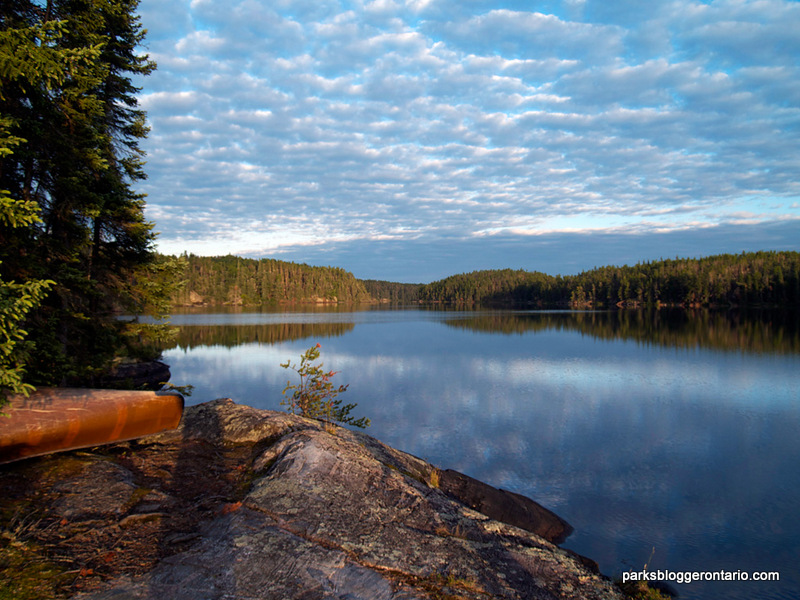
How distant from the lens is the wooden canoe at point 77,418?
20.0 ft

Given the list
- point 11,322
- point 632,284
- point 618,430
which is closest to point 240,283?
point 632,284

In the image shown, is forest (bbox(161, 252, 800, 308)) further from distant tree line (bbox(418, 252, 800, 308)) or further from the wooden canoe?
the wooden canoe

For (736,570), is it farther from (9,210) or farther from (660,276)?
(660,276)

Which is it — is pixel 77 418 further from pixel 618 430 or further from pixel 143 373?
pixel 143 373

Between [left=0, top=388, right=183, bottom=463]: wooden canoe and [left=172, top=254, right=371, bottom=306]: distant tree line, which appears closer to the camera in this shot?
[left=0, top=388, right=183, bottom=463]: wooden canoe

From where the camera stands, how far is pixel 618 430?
17.0 m

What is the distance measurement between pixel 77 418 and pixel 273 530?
393 cm

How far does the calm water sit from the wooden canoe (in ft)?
28.6

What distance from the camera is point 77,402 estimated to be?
676cm

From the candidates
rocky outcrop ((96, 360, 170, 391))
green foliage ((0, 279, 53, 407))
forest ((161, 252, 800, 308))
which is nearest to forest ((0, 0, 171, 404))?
green foliage ((0, 279, 53, 407))

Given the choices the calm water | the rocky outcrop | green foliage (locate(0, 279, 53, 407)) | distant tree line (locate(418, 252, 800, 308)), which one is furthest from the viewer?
distant tree line (locate(418, 252, 800, 308))

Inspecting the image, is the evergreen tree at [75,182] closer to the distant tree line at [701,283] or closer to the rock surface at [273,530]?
the rock surface at [273,530]

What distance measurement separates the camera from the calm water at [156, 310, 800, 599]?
9.70 metres

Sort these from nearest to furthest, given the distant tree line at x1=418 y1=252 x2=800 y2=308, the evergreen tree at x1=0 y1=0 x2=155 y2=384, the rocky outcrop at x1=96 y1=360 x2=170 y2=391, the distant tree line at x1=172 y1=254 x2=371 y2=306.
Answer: the evergreen tree at x1=0 y1=0 x2=155 y2=384 → the rocky outcrop at x1=96 y1=360 x2=170 y2=391 → the distant tree line at x1=418 y1=252 x2=800 y2=308 → the distant tree line at x1=172 y1=254 x2=371 y2=306
